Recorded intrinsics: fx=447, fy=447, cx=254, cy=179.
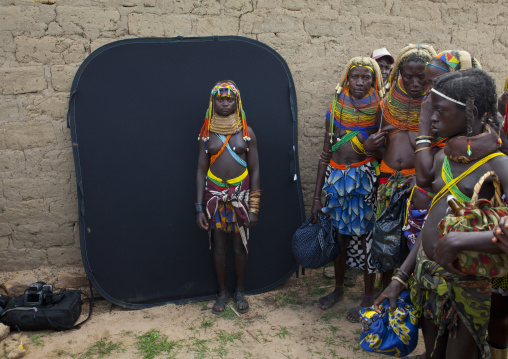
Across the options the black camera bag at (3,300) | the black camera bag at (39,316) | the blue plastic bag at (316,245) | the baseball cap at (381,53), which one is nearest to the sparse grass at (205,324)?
the blue plastic bag at (316,245)

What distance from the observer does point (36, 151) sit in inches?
152

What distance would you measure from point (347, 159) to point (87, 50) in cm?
240

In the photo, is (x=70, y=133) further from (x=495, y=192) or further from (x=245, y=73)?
(x=495, y=192)

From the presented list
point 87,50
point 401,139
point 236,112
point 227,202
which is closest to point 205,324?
point 227,202

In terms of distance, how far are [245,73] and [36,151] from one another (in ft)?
6.41

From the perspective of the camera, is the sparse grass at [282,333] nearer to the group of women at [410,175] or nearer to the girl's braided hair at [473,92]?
the group of women at [410,175]

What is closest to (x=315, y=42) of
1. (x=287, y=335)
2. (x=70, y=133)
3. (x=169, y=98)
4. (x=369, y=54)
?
(x=369, y=54)

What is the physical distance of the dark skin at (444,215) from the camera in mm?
1769

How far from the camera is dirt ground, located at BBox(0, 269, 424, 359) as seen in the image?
3285 mm

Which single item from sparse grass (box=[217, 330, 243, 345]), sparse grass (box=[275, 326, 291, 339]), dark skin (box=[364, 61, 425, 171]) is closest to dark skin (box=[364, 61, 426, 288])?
dark skin (box=[364, 61, 425, 171])

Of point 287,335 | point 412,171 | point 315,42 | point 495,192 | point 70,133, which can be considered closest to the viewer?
point 495,192

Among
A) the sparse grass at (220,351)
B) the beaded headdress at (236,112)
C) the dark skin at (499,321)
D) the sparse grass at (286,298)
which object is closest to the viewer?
the dark skin at (499,321)

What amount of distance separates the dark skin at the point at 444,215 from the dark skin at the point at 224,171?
69.5 inches

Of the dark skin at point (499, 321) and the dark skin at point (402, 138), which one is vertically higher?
the dark skin at point (402, 138)
